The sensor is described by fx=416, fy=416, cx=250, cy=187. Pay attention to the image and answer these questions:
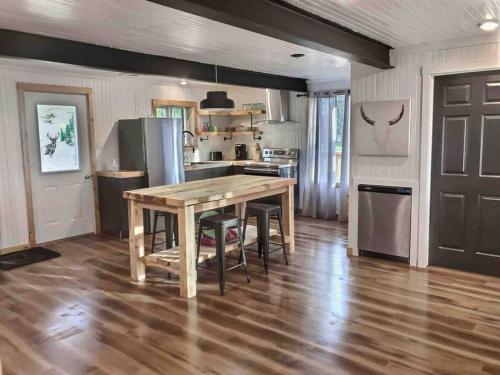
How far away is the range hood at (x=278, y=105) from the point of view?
22.8 ft

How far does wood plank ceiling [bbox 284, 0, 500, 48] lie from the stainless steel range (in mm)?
3250

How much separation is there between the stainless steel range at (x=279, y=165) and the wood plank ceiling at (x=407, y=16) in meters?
3.25

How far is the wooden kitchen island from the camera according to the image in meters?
→ 3.60

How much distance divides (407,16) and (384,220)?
219 cm

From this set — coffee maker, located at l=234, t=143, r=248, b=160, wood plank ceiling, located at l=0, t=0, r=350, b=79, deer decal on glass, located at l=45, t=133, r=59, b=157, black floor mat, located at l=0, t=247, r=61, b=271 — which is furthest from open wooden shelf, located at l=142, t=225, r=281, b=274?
coffee maker, located at l=234, t=143, r=248, b=160

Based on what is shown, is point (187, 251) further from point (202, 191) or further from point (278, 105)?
point (278, 105)

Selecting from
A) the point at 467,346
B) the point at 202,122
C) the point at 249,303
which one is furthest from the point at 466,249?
the point at 202,122

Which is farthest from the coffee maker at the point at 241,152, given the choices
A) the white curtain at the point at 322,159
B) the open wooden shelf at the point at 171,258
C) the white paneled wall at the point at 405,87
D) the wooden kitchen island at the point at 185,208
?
the open wooden shelf at the point at 171,258

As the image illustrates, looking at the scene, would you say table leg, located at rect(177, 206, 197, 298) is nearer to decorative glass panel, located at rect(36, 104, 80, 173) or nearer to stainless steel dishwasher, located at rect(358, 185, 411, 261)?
stainless steel dishwasher, located at rect(358, 185, 411, 261)

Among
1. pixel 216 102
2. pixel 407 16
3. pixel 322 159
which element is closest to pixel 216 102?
pixel 216 102

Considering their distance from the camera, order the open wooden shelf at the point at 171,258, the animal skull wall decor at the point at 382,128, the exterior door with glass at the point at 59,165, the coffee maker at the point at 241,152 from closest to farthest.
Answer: the open wooden shelf at the point at 171,258
the animal skull wall decor at the point at 382,128
the exterior door with glass at the point at 59,165
the coffee maker at the point at 241,152

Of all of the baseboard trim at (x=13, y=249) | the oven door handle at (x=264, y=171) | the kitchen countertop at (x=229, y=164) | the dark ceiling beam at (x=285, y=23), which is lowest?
the baseboard trim at (x=13, y=249)

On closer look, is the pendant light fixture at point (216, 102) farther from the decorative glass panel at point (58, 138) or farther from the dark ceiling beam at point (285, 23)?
the decorative glass panel at point (58, 138)

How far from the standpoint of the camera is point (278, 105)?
275 inches
